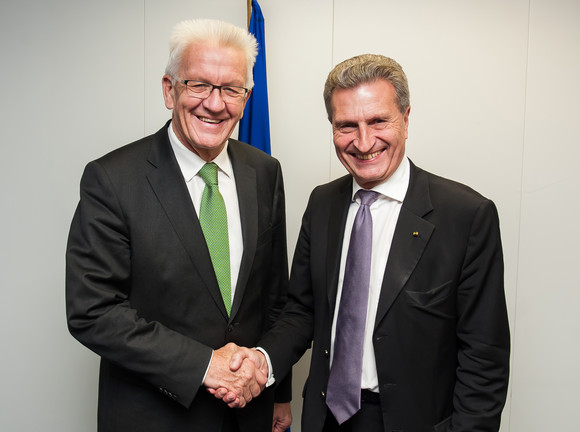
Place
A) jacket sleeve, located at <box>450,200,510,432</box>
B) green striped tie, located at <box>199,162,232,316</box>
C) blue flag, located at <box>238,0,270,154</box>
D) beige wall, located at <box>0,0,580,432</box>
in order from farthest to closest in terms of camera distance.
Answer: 1. beige wall, located at <box>0,0,580,432</box>
2. blue flag, located at <box>238,0,270,154</box>
3. green striped tie, located at <box>199,162,232,316</box>
4. jacket sleeve, located at <box>450,200,510,432</box>

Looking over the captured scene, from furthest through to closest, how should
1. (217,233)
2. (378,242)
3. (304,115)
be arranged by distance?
1. (304,115)
2. (217,233)
3. (378,242)

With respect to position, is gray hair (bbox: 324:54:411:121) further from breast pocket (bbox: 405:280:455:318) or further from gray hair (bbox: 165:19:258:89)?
breast pocket (bbox: 405:280:455:318)

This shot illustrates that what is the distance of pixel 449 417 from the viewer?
163 centimetres

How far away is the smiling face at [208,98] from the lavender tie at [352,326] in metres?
0.57

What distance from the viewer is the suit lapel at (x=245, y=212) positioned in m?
1.78

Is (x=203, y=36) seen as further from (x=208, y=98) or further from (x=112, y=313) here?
(x=112, y=313)

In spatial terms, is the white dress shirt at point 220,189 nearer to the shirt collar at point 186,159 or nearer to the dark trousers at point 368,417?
the shirt collar at point 186,159

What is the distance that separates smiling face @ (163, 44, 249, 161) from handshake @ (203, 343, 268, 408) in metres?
0.70

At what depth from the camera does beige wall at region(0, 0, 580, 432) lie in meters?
2.83

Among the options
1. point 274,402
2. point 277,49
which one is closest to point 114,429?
point 274,402

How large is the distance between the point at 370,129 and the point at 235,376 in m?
0.91

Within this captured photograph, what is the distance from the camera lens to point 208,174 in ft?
6.01
